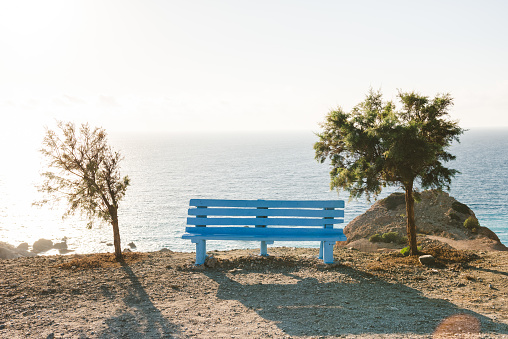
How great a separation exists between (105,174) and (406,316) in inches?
360


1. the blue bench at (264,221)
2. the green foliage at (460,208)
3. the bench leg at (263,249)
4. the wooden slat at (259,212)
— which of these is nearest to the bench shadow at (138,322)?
the blue bench at (264,221)

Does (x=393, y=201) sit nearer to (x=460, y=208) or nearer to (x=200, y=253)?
(x=460, y=208)

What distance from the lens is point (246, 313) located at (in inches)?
282

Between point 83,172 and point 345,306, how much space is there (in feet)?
27.7

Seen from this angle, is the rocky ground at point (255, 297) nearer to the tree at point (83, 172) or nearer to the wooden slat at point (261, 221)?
the wooden slat at point (261, 221)

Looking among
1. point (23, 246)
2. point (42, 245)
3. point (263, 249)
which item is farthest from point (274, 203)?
point (42, 245)

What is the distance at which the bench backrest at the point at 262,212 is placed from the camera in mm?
10414

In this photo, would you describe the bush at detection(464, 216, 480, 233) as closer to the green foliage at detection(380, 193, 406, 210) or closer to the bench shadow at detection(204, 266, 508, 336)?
the green foliage at detection(380, 193, 406, 210)

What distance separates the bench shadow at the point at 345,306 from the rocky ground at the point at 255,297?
19 mm

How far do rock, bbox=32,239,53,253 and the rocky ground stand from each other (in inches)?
1480

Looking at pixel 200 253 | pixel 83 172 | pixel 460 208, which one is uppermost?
pixel 83 172

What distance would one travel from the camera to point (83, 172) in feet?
38.6

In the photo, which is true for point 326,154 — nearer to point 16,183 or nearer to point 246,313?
point 246,313

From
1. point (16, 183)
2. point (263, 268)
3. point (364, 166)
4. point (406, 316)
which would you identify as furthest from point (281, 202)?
point (16, 183)
